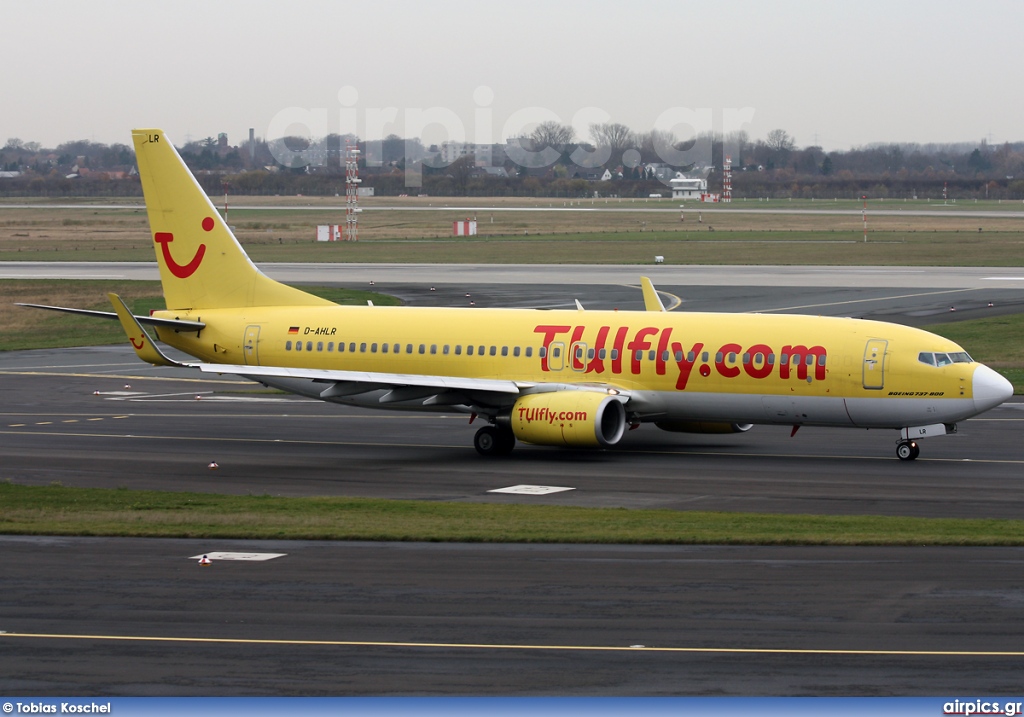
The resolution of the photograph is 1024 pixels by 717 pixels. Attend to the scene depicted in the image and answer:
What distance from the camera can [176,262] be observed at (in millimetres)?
44594

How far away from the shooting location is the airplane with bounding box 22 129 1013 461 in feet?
121

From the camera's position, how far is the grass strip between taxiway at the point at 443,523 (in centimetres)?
2659

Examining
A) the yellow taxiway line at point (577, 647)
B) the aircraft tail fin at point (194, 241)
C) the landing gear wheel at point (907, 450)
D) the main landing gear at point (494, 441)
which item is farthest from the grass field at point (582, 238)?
the yellow taxiway line at point (577, 647)

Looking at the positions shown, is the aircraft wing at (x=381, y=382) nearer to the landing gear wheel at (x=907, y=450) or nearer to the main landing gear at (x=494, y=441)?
the main landing gear at (x=494, y=441)

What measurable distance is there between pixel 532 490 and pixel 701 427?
29.0 feet

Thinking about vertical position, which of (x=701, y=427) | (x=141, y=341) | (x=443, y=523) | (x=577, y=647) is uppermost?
(x=141, y=341)

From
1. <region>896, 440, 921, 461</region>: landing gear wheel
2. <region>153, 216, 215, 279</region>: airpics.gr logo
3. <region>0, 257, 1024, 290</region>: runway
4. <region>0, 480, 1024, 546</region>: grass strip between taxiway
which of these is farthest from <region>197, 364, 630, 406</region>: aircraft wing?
<region>0, 257, 1024, 290</region>: runway

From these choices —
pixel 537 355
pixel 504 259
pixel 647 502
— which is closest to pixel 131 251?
pixel 504 259

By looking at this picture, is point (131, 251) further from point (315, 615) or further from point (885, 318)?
point (315, 615)

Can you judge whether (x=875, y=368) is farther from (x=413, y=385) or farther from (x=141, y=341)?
(x=141, y=341)

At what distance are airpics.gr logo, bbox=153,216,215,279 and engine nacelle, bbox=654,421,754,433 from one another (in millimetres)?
15973

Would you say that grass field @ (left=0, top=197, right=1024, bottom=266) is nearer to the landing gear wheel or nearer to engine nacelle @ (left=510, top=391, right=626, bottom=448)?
the landing gear wheel

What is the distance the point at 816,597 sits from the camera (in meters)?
21.8

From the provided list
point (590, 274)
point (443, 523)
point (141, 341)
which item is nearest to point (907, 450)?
point (443, 523)
